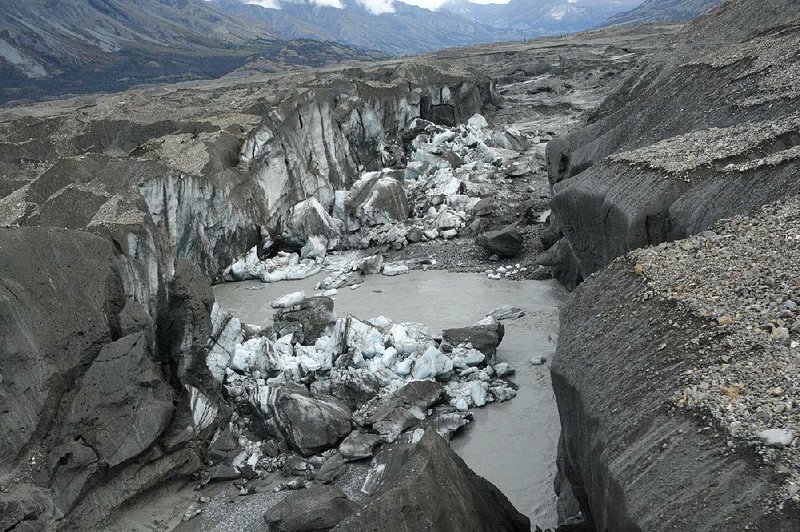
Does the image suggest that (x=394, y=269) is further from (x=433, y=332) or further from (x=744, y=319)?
(x=744, y=319)

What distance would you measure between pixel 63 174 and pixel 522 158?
20.1 m

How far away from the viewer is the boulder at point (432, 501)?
307 inches

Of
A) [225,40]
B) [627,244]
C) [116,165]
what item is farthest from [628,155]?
[225,40]

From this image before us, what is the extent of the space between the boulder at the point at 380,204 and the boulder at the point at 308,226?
120cm

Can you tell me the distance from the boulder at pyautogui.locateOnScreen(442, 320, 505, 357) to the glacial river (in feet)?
1.48

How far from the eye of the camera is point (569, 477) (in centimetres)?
889

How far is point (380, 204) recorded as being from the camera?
25.2m

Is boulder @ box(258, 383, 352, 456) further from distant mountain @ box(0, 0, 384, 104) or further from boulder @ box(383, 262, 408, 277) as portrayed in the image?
distant mountain @ box(0, 0, 384, 104)

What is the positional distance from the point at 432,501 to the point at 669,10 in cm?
19093

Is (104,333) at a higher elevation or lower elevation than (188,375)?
higher

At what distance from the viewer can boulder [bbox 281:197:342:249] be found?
24391 mm

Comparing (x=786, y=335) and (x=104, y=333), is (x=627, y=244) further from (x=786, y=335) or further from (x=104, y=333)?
(x=104, y=333)

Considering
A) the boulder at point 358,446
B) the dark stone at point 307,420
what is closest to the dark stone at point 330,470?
the boulder at point 358,446

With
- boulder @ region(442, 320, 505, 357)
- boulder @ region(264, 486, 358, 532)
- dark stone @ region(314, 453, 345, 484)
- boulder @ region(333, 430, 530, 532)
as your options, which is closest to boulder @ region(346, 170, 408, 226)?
boulder @ region(442, 320, 505, 357)
